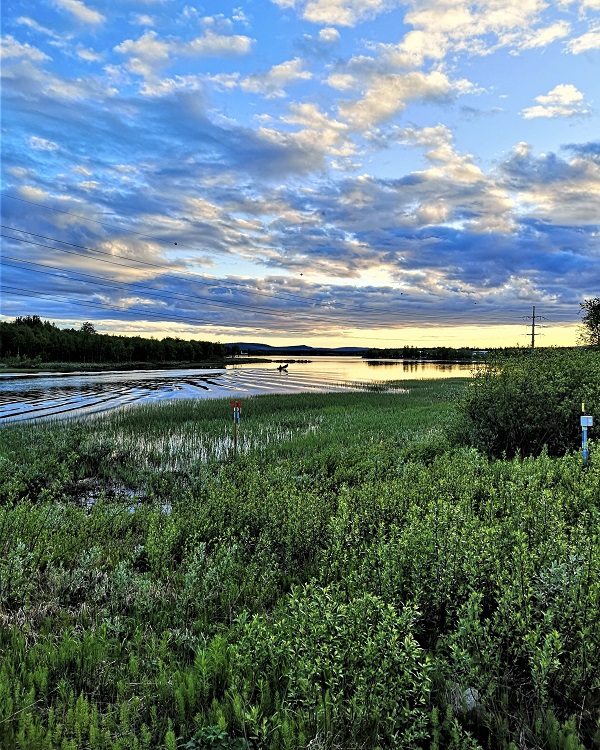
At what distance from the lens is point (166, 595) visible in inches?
220

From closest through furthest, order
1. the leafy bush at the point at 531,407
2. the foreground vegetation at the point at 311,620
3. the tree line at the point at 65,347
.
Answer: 1. the foreground vegetation at the point at 311,620
2. the leafy bush at the point at 531,407
3. the tree line at the point at 65,347

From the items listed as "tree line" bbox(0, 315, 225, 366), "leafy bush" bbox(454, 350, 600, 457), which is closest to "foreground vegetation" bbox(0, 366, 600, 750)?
"leafy bush" bbox(454, 350, 600, 457)

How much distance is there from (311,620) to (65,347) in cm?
13523

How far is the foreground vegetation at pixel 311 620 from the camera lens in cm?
334

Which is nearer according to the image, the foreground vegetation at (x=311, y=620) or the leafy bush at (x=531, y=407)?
the foreground vegetation at (x=311, y=620)

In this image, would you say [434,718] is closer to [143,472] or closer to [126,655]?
[126,655]

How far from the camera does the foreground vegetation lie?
3.34 metres

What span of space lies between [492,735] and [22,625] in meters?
4.67

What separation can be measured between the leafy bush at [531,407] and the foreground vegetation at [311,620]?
13.5 feet

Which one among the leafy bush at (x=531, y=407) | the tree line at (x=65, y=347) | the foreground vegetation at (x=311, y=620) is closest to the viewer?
the foreground vegetation at (x=311, y=620)

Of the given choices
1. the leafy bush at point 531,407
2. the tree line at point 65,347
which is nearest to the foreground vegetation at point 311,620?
the leafy bush at point 531,407

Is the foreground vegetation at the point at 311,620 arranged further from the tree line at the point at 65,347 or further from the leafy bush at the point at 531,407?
the tree line at the point at 65,347

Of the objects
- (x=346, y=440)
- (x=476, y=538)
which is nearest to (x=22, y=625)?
(x=476, y=538)

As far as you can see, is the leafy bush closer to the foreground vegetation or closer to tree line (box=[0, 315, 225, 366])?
the foreground vegetation
